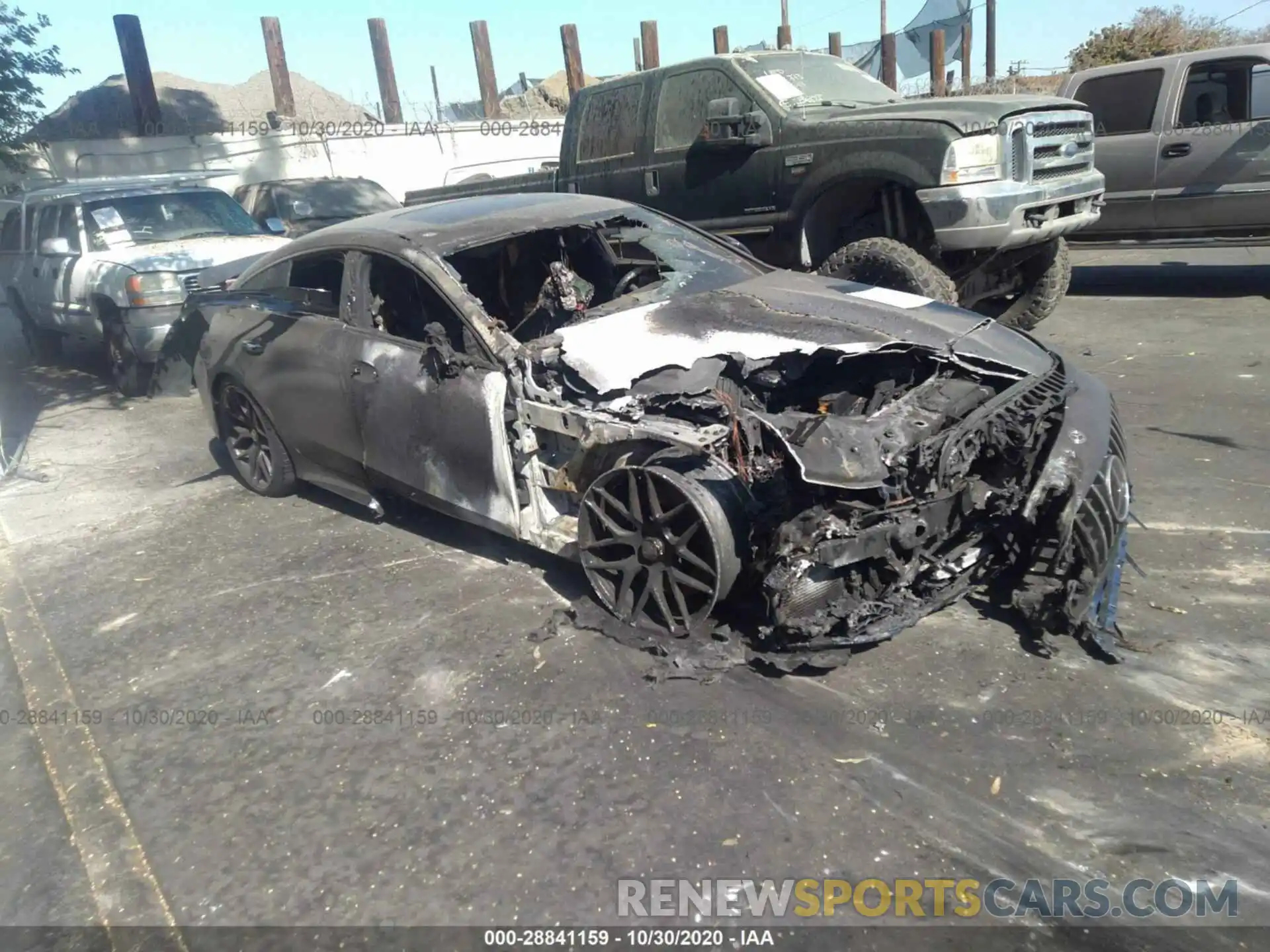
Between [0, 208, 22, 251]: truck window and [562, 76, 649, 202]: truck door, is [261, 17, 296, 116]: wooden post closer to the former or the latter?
[0, 208, 22, 251]: truck window

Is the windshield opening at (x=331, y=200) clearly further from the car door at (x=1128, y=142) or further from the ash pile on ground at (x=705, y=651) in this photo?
the ash pile on ground at (x=705, y=651)

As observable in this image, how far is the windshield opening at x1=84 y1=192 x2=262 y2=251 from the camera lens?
8906 mm

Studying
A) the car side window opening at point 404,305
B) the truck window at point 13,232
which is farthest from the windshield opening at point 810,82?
the truck window at point 13,232

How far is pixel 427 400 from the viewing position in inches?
169

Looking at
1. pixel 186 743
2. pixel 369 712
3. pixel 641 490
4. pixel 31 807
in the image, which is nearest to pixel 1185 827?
pixel 641 490

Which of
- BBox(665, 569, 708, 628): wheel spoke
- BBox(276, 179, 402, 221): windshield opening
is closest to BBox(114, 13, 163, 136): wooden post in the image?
BBox(276, 179, 402, 221): windshield opening

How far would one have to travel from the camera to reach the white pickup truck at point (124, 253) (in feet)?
27.6

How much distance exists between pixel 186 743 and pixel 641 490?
190cm

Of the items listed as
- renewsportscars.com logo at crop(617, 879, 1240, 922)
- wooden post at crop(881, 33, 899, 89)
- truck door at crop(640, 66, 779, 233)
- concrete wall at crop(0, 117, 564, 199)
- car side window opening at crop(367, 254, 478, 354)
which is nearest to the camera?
renewsportscars.com logo at crop(617, 879, 1240, 922)

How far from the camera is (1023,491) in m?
3.46

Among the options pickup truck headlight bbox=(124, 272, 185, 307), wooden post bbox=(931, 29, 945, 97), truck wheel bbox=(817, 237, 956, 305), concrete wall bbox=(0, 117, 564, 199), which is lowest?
truck wheel bbox=(817, 237, 956, 305)

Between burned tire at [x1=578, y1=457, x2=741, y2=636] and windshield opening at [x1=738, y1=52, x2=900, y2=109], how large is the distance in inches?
184

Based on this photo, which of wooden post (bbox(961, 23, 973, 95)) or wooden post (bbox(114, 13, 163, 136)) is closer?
wooden post (bbox(114, 13, 163, 136))

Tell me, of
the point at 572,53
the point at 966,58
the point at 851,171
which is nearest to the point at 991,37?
the point at 966,58
